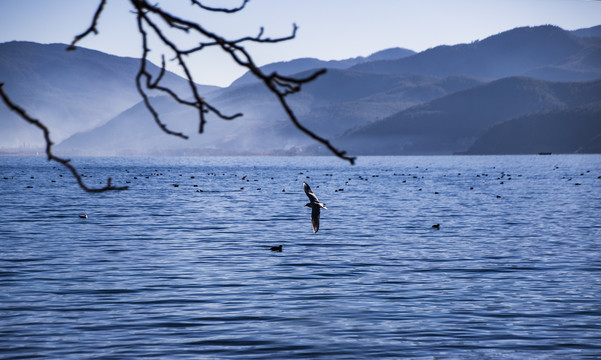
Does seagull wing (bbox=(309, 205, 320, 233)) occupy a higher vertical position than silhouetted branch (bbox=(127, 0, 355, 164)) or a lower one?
lower

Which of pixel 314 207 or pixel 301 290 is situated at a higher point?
pixel 314 207

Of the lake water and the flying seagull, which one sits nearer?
the lake water

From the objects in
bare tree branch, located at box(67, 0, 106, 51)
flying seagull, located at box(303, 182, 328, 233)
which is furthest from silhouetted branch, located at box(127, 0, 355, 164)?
flying seagull, located at box(303, 182, 328, 233)

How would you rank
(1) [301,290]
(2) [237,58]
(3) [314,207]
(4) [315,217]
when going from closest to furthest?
(2) [237,58] → (1) [301,290] → (4) [315,217] → (3) [314,207]

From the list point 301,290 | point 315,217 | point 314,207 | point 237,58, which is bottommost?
point 301,290

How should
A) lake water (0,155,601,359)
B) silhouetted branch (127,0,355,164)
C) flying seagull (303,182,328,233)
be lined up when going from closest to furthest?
silhouetted branch (127,0,355,164)
lake water (0,155,601,359)
flying seagull (303,182,328,233)

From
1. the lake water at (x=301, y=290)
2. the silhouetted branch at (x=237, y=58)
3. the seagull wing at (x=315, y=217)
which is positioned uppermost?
the silhouetted branch at (x=237, y=58)

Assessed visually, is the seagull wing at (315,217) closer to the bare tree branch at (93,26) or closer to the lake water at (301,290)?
the lake water at (301,290)

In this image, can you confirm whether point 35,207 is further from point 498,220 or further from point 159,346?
point 159,346

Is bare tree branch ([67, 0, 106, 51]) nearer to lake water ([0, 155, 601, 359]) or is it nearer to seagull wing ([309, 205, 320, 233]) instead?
lake water ([0, 155, 601, 359])

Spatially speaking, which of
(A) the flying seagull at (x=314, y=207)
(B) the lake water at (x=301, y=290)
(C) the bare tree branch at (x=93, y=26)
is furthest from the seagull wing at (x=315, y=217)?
(C) the bare tree branch at (x=93, y=26)

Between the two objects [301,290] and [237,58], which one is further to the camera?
[301,290]

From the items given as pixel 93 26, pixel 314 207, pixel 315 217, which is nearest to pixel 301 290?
pixel 315 217

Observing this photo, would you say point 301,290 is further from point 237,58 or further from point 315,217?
point 237,58
